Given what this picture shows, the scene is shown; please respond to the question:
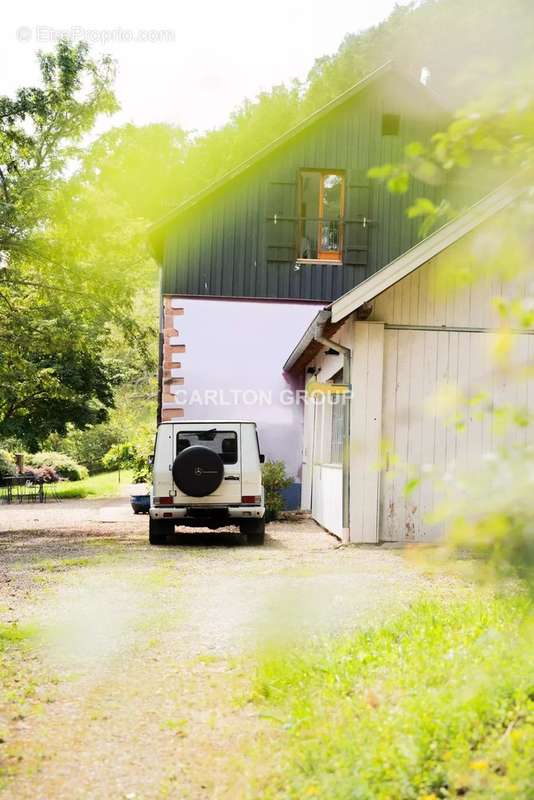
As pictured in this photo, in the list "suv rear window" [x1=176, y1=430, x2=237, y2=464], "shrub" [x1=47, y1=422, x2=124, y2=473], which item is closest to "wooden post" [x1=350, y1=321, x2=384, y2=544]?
"suv rear window" [x1=176, y1=430, x2=237, y2=464]

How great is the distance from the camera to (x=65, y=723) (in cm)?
511

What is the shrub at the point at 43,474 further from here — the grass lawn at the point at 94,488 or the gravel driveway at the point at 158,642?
the gravel driveway at the point at 158,642

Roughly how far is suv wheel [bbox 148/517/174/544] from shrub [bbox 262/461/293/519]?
488 cm

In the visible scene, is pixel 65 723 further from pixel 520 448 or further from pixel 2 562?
pixel 2 562

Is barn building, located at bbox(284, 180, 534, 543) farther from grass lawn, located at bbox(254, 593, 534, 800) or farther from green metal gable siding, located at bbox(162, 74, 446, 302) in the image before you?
green metal gable siding, located at bbox(162, 74, 446, 302)

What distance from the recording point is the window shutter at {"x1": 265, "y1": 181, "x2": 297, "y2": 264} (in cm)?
2098

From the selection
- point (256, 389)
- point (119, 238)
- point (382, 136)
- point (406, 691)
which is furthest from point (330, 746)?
point (382, 136)

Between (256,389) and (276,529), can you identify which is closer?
(276,529)

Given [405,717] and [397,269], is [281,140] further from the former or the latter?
[405,717]

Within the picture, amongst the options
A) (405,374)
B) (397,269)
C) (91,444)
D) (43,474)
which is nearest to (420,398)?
(405,374)

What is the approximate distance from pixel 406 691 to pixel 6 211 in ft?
44.5

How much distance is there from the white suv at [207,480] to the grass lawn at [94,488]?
56.1 feet

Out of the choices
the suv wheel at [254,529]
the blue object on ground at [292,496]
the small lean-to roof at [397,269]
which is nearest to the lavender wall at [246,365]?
the blue object on ground at [292,496]

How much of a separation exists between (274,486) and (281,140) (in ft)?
24.9
